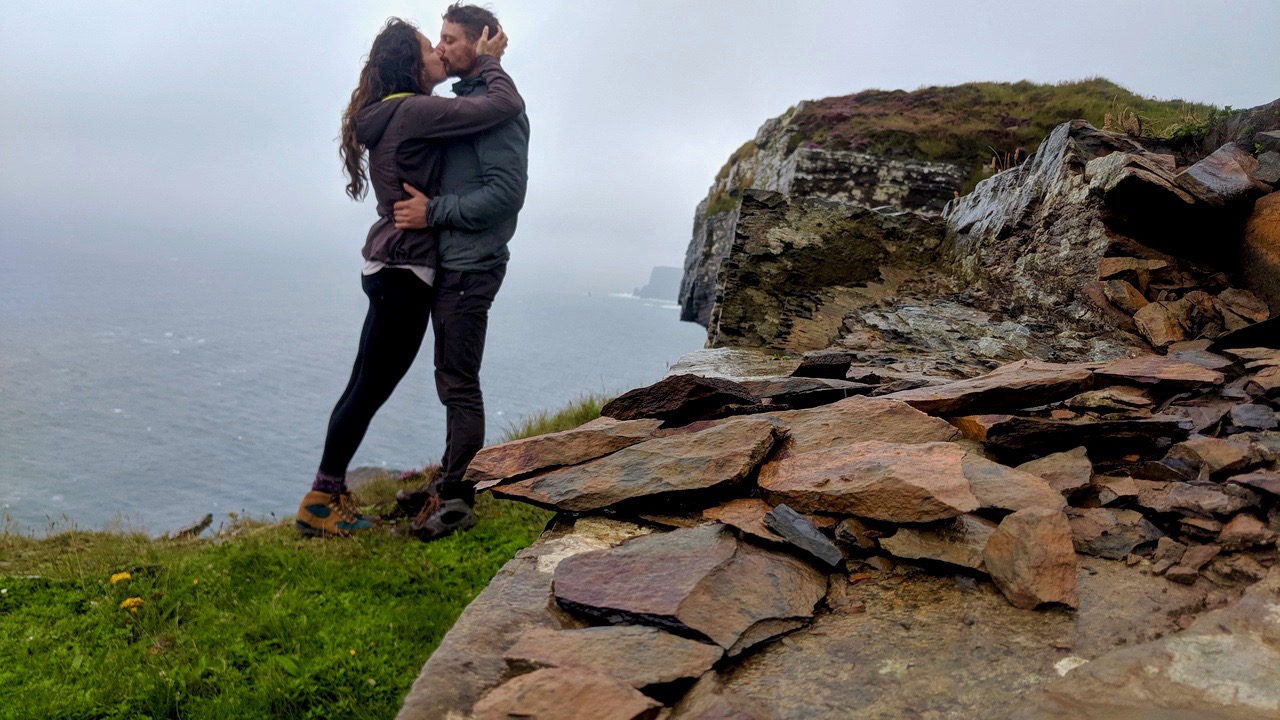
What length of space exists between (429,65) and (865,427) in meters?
4.21

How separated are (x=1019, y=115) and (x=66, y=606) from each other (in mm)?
24329

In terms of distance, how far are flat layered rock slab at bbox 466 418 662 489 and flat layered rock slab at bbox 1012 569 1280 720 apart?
176 cm

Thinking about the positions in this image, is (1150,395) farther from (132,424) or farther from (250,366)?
(250,366)

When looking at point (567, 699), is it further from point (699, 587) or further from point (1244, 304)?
point (1244, 304)

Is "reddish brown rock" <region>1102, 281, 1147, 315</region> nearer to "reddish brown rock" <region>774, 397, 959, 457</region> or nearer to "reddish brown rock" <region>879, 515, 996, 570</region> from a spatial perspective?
"reddish brown rock" <region>774, 397, 959, 457</region>

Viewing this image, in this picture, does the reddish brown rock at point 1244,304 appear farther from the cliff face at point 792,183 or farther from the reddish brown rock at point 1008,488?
the cliff face at point 792,183

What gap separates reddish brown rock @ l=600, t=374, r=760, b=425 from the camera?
10.2 ft

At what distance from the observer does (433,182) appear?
486 cm

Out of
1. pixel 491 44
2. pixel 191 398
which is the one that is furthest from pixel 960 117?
pixel 191 398

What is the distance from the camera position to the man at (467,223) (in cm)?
466

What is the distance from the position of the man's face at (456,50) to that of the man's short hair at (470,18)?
3 cm

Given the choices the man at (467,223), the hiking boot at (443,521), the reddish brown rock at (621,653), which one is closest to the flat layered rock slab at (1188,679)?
the reddish brown rock at (621,653)

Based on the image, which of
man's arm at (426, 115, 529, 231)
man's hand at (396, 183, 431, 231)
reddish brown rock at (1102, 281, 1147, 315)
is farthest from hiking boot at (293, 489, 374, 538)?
reddish brown rock at (1102, 281, 1147, 315)

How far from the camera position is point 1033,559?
5.65 ft
